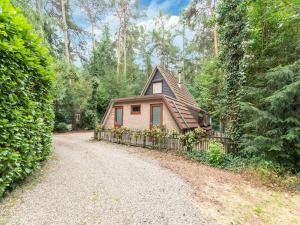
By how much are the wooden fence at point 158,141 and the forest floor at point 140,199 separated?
76.4 inches

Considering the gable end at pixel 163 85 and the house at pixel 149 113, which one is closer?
the house at pixel 149 113

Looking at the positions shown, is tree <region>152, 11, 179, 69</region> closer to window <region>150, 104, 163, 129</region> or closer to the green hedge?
window <region>150, 104, 163, 129</region>

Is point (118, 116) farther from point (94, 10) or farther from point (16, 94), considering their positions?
point (94, 10)

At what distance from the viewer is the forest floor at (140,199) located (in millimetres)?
2946

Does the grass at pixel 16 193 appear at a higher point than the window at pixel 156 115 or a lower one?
lower

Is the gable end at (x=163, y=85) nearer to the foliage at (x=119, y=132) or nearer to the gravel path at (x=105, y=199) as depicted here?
the foliage at (x=119, y=132)

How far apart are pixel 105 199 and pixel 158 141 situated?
564 centimetres

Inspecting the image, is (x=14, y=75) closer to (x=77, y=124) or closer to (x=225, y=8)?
(x=225, y=8)

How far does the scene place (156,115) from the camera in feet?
35.2

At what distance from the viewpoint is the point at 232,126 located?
746 centimetres

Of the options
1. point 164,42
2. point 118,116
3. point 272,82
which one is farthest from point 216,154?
point 164,42

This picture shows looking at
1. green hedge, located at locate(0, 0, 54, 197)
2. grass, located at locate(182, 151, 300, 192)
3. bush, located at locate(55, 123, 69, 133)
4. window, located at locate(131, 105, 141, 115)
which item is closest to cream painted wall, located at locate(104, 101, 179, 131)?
window, located at locate(131, 105, 141, 115)

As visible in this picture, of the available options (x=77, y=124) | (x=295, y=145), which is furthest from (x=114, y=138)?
(x=77, y=124)

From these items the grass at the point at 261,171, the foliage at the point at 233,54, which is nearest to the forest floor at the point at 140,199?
the grass at the point at 261,171
